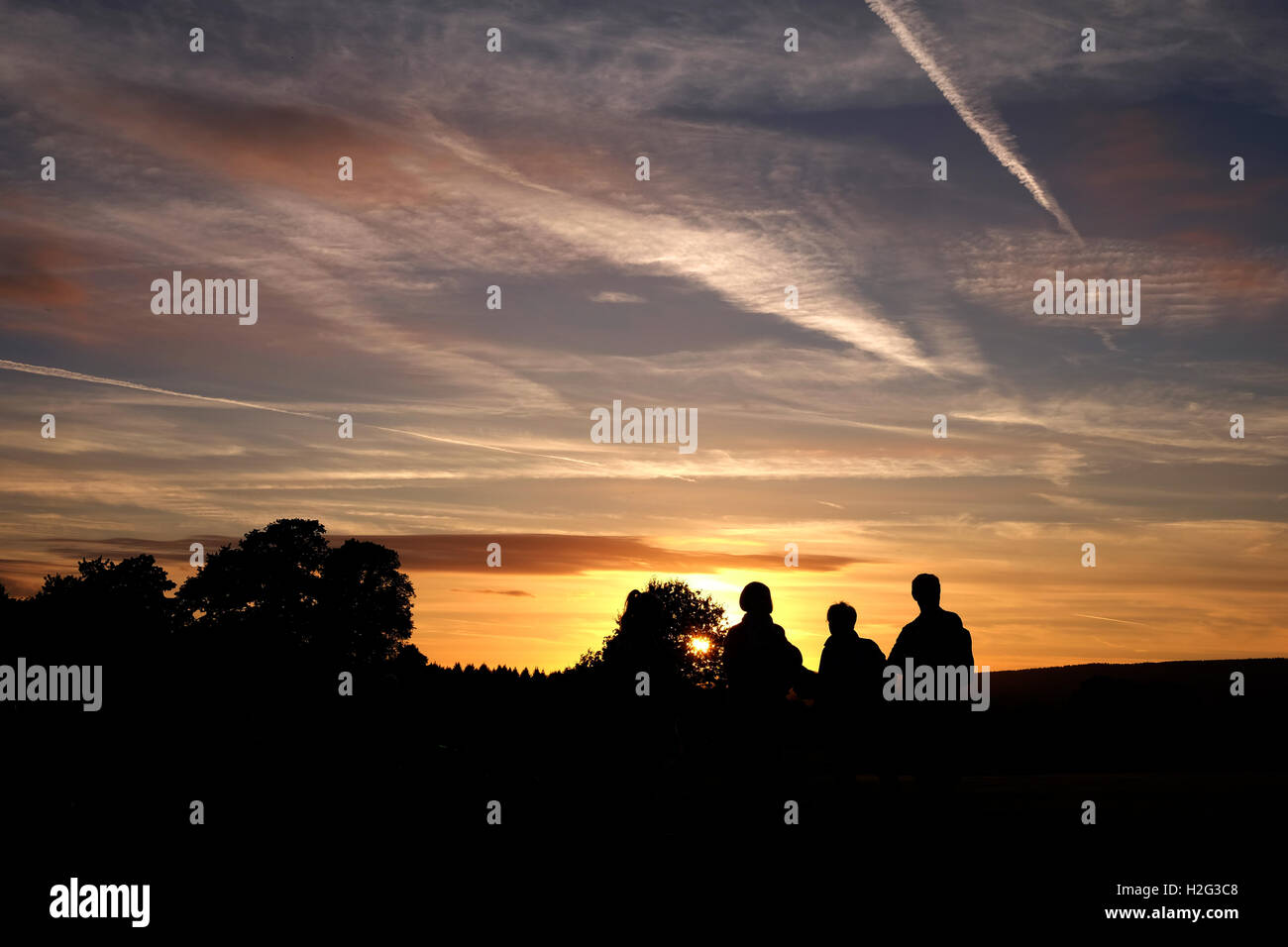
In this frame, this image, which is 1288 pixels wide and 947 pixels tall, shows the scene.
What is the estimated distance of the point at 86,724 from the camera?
95.9 feet

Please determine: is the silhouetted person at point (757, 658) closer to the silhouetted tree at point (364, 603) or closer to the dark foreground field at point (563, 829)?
the dark foreground field at point (563, 829)

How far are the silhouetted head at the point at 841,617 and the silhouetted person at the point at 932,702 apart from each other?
1030mm

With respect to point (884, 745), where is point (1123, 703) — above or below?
below

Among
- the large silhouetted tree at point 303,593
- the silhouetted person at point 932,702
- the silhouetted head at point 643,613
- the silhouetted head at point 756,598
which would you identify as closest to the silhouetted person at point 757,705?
the silhouetted head at point 756,598

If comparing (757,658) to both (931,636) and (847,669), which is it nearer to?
(847,669)

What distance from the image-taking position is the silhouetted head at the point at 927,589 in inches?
424

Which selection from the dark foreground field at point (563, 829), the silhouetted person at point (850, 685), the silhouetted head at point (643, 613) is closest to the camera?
the dark foreground field at point (563, 829)

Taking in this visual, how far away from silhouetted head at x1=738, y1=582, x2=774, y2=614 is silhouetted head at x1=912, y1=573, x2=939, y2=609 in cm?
145

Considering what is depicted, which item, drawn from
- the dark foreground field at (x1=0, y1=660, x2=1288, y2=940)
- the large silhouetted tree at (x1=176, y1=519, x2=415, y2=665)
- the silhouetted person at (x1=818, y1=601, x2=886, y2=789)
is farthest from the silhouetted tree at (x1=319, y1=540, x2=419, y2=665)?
the silhouetted person at (x1=818, y1=601, x2=886, y2=789)

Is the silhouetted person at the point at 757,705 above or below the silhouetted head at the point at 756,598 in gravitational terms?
below

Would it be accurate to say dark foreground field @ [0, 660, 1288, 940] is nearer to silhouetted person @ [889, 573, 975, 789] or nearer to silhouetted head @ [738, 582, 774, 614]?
silhouetted person @ [889, 573, 975, 789]
